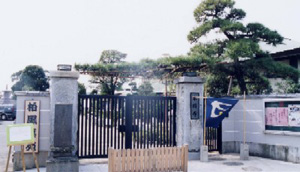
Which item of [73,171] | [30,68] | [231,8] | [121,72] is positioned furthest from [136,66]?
[30,68]

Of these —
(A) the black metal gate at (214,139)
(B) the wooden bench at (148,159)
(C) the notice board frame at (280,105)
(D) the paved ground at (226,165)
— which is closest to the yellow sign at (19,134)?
(D) the paved ground at (226,165)

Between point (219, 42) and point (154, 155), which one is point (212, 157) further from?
point (219, 42)

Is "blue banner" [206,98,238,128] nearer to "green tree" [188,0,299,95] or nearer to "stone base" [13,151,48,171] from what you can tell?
"green tree" [188,0,299,95]

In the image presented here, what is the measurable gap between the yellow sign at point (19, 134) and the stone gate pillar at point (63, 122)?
0.79 meters

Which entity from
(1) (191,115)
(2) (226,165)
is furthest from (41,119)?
(2) (226,165)

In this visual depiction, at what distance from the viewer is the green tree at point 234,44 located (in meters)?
11.2

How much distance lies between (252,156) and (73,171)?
6.89 m

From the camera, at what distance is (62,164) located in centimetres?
729

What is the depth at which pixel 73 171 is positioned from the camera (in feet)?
Answer: 24.3

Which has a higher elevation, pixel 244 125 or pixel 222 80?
pixel 222 80

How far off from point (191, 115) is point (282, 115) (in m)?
3.29

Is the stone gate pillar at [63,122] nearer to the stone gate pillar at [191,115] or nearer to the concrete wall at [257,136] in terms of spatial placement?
the stone gate pillar at [191,115]

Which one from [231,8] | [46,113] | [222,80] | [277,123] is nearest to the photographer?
[46,113]

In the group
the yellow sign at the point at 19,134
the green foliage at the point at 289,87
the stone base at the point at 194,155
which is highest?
the green foliage at the point at 289,87
